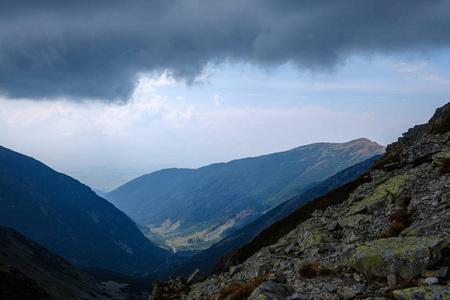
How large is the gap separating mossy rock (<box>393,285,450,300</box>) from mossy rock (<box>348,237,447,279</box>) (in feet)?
5.83

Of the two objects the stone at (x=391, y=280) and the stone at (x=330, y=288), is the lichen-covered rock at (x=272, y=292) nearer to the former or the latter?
the stone at (x=330, y=288)

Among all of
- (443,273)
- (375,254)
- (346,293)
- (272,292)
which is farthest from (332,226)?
(443,273)

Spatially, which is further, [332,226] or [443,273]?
[332,226]

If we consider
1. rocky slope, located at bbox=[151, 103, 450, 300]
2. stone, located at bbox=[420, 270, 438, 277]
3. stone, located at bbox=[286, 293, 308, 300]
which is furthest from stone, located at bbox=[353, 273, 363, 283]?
stone, located at bbox=[286, 293, 308, 300]

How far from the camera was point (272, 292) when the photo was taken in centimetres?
1588

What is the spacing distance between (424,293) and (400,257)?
266cm

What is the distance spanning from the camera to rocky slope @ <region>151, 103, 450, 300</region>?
1365 centimetres

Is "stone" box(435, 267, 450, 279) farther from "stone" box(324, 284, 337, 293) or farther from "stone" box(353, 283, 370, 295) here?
"stone" box(324, 284, 337, 293)

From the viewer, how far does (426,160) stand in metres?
34.8

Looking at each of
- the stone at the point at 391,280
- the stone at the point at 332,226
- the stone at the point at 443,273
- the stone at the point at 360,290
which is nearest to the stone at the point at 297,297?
the stone at the point at 360,290

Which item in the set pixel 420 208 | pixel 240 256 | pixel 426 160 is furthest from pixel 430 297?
pixel 240 256

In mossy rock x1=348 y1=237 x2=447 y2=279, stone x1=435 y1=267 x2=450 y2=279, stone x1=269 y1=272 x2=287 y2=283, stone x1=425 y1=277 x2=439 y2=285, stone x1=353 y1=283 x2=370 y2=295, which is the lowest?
stone x1=269 y1=272 x2=287 y2=283

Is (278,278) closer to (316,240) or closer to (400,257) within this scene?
(400,257)

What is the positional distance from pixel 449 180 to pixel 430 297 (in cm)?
1650
